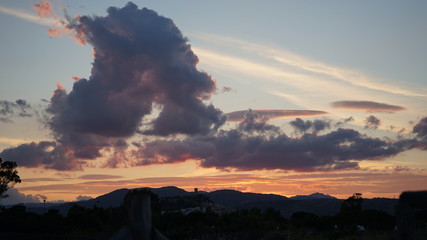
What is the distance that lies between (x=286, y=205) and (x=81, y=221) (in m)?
154

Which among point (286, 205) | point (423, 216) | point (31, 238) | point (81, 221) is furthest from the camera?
point (286, 205)

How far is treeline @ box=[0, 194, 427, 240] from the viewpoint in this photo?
21703mm

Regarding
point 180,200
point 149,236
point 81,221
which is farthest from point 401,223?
point 180,200

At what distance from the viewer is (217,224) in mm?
43188

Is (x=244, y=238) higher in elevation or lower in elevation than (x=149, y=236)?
lower

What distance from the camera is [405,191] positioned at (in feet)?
34.4

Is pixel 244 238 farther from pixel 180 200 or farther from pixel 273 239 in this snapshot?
pixel 180 200

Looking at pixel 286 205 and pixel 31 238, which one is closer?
pixel 31 238

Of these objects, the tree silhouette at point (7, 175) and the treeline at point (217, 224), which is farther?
the tree silhouette at point (7, 175)

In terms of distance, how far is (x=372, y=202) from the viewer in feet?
550

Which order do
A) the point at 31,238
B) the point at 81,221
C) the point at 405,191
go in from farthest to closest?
the point at 81,221
the point at 31,238
the point at 405,191

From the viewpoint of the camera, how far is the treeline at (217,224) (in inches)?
854

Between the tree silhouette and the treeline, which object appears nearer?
the treeline

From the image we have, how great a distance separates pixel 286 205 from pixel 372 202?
39.5 m
